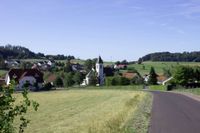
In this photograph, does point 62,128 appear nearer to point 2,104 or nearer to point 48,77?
point 2,104

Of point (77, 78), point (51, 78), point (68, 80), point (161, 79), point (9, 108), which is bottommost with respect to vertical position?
point (9, 108)

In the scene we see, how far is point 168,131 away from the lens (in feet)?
61.6

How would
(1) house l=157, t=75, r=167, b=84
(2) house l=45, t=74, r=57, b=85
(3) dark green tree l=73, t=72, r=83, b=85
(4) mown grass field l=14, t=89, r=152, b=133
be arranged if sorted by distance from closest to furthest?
(4) mown grass field l=14, t=89, r=152, b=133, (2) house l=45, t=74, r=57, b=85, (3) dark green tree l=73, t=72, r=83, b=85, (1) house l=157, t=75, r=167, b=84

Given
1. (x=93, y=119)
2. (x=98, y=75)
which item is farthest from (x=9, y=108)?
(x=98, y=75)

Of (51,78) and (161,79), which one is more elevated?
(51,78)

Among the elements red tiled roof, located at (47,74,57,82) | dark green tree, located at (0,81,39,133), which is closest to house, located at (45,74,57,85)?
red tiled roof, located at (47,74,57,82)

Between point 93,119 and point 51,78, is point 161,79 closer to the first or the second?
point 51,78

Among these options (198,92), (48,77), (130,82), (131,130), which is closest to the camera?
(131,130)

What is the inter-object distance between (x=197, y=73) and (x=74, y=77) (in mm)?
39266

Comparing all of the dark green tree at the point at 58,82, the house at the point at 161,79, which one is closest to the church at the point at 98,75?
the dark green tree at the point at 58,82

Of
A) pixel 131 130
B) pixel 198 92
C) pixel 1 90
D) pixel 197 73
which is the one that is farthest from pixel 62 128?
pixel 197 73

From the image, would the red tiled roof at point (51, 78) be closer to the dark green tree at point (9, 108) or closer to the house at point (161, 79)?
the house at point (161, 79)

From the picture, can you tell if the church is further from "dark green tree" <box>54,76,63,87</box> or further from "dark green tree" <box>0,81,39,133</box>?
"dark green tree" <box>0,81,39,133</box>

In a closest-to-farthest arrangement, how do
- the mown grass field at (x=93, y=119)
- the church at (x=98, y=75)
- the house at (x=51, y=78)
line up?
the mown grass field at (x=93, y=119) < the house at (x=51, y=78) < the church at (x=98, y=75)
